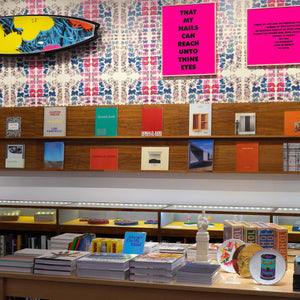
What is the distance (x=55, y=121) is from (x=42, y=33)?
1110 millimetres

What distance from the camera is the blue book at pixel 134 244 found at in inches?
114

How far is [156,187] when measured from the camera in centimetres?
521

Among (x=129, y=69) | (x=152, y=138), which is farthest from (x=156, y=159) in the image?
(x=129, y=69)

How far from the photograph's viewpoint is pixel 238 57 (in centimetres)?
507

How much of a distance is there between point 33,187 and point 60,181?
36cm

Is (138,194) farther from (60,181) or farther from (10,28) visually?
(10,28)

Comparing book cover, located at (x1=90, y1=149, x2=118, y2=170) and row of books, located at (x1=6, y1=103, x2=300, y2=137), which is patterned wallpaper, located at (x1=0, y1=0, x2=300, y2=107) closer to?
row of books, located at (x1=6, y1=103, x2=300, y2=137)

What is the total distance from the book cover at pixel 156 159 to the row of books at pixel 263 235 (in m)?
2.23

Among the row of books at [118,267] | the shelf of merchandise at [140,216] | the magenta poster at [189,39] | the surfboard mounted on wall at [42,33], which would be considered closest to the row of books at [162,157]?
the shelf of merchandise at [140,216]

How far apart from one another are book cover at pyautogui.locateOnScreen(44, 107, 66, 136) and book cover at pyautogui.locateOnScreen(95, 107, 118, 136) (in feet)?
1.36

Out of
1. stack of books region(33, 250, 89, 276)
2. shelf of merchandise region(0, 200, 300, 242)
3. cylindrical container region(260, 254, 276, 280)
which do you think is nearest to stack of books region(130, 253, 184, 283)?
stack of books region(33, 250, 89, 276)

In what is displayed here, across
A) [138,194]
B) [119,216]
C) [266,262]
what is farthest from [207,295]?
[138,194]

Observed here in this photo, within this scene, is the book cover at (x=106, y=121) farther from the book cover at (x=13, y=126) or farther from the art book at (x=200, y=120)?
the book cover at (x=13, y=126)

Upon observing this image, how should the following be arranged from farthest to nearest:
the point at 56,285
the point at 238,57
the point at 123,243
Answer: the point at 238,57 → the point at 123,243 → the point at 56,285
